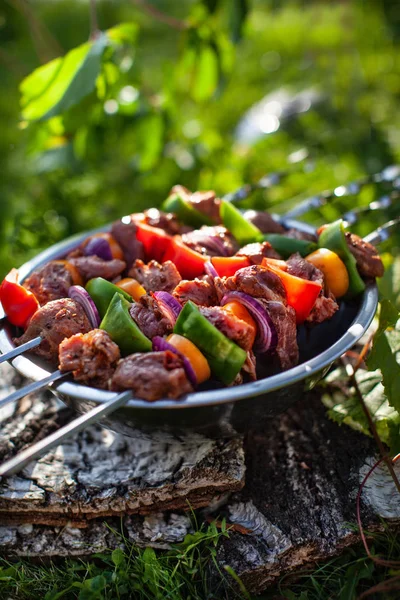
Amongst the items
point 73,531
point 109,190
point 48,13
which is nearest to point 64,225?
point 109,190

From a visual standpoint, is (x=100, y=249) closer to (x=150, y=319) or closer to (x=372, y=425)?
(x=150, y=319)

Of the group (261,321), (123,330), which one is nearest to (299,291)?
(261,321)

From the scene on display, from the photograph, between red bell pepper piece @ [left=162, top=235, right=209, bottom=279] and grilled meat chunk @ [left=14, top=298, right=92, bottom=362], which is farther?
red bell pepper piece @ [left=162, top=235, right=209, bottom=279]

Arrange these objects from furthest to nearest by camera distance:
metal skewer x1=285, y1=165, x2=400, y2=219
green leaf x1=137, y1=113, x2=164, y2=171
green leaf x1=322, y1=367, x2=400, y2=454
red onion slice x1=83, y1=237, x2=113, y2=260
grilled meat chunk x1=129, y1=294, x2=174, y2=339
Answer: green leaf x1=137, y1=113, x2=164, y2=171 < metal skewer x1=285, y1=165, x2=400, y2=219 < red onion slice x1=83, y1=237, x2=113, y2=260 < green leaf x1=322, y1=367, x2=400, y2=454 < grilled meat chunk x1=129, y1=294, x2=174, y2=339

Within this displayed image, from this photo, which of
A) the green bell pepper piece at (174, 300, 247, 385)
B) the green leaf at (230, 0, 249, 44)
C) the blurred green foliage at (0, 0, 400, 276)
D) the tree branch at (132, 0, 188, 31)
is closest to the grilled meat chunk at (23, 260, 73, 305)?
the green bell pepper piece at (174, 300, 247, 385)

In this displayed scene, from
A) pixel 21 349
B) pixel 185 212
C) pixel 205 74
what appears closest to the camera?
pixel 21 349

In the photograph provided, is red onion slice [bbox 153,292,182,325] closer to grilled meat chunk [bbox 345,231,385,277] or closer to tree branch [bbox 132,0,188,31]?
grilled meat chunk [bbox 345,231,385,277]

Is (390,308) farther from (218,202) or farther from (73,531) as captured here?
(73,531)
